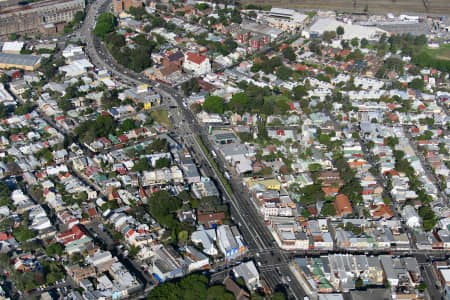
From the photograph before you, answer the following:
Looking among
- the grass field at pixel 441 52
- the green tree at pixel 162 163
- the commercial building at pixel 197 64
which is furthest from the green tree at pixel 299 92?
the grass field at pixel 441 52

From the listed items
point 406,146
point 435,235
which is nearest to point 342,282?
point 435,235

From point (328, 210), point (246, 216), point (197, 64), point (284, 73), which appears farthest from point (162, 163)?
point (284, 73)

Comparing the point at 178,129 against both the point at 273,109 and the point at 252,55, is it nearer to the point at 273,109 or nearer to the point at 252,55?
the point at 273,109

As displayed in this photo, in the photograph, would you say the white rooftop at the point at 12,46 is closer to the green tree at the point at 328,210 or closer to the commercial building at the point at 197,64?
the commercial building at the point at 197,64

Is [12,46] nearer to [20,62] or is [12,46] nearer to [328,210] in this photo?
[20,62]

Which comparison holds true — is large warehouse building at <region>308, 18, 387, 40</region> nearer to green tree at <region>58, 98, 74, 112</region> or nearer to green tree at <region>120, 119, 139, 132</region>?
green tree at <region>120, 119, 139, 132</region>
